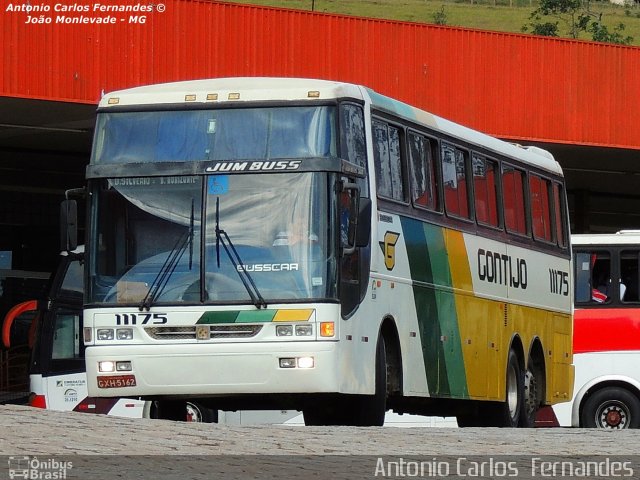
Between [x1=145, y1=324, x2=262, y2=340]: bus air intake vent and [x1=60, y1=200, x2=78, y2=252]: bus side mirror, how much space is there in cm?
127

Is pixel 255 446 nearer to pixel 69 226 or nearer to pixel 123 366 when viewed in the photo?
pixel 123 366

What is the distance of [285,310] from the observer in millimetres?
15188

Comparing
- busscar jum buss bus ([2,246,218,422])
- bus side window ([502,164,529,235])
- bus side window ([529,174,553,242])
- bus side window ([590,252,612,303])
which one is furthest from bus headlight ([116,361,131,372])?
bus side window ([590,252,612,303])

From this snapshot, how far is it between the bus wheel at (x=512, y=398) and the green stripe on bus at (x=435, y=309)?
1680mm

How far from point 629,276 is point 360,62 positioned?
30.1ft

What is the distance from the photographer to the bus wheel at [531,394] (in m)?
21.2

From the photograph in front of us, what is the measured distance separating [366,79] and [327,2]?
3058 inches

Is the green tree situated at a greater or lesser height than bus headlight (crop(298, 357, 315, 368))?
greater

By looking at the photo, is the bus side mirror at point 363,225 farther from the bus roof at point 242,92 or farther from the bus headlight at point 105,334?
the bus headlight at point 105,334

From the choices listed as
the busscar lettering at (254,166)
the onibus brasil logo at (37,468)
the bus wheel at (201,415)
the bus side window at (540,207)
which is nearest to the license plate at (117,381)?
the busscar lettering at (254,166)

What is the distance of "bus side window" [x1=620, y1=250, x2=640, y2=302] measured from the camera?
24938 mm

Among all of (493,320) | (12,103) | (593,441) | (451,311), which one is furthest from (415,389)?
(12,103)

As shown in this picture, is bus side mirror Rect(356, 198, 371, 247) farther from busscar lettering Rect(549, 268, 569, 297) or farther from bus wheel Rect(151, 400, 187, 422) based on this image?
busscar lettering Rect(549, 268, 569, 297)

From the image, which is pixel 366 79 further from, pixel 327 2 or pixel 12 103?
pixel 327 2
